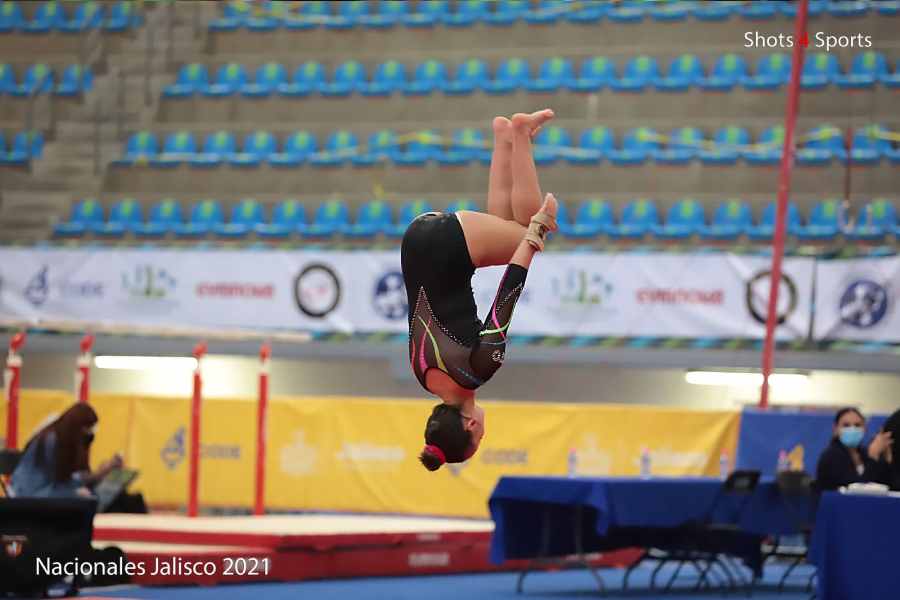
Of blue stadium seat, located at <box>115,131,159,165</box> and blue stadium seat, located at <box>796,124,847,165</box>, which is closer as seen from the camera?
blue stadium seat, located at <box>796,124,847,165</box>

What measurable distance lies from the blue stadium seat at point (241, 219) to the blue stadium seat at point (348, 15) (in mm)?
3420

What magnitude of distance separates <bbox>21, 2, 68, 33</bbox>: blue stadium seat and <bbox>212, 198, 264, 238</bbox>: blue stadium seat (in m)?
5.14

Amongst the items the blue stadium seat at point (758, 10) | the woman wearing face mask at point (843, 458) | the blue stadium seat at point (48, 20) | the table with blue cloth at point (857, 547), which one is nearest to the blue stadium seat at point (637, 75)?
the blue stadium seat at point (758, 10)

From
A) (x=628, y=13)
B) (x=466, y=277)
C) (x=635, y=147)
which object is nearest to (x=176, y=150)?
(x=635, y=147)

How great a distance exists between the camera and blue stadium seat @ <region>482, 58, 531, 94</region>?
722 inches

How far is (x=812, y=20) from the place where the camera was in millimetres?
17828

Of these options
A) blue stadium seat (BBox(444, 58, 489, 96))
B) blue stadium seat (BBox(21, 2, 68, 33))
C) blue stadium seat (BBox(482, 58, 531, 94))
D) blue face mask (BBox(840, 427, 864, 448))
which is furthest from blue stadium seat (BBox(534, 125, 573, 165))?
blue stadium seat (BBox(21, 2, 68, 33))

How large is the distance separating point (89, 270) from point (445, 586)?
7350mm

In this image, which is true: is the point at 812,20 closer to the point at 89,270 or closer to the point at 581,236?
the point at 581,236

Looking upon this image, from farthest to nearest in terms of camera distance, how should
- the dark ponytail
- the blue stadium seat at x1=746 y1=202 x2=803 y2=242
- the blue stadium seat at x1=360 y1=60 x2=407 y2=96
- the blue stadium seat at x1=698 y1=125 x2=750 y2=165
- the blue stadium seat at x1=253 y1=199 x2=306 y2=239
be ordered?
the blue stadium seat at x1=360 y1=60 x2=407 y2=96
the blue stadium seat at x1=253 y1=199 x2=306 y2=239
the blue stadium seat at x1=698 y1=125 x2=750 y2=165
the blue stadium seat at x1=746 y1=202 x2=803 y2=242
the dark ponytail

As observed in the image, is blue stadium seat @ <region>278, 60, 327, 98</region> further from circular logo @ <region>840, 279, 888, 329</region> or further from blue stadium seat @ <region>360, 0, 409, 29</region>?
circular logo @ <region>840, 279, 888, 329</region>

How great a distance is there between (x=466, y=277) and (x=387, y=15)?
15.1m

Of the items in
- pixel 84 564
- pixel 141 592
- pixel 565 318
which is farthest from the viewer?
pixel 565 318

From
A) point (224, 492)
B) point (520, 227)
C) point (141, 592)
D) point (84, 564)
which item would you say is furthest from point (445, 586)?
point (520, 227)
